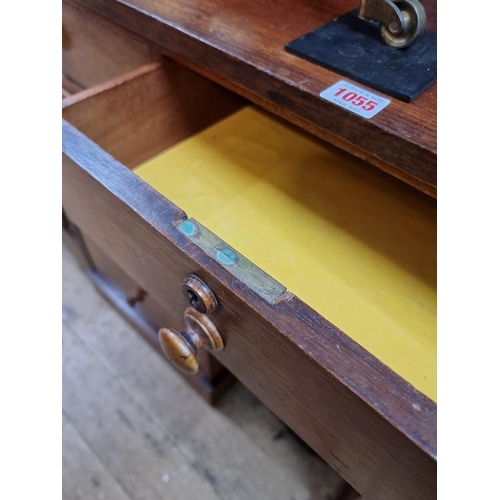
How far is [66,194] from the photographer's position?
0.56 m

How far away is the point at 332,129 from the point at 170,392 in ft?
1.96

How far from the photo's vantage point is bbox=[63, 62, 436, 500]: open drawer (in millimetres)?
323

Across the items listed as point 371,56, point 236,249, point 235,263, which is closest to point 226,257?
point 235,263

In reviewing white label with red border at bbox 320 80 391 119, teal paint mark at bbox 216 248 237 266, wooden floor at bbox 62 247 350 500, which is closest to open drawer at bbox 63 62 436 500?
teal paint mark at bbox 216 248 237 266

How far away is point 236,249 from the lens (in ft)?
1.74

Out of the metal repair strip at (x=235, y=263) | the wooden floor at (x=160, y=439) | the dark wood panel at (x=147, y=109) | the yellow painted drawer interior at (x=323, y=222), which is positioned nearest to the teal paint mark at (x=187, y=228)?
the metal repair strip at (x=235, y=263)

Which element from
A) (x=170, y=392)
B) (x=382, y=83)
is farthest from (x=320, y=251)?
(x=170, y=392)

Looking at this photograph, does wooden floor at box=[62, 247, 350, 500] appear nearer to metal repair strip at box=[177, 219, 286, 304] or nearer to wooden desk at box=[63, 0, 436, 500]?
wooden desk at box=[63, 0, 436, 500]

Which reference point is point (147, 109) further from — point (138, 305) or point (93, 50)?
point (138, 305)

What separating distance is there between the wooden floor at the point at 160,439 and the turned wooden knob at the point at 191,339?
0.39 metres

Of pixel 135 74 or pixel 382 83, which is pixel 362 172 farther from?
pixel 135 74

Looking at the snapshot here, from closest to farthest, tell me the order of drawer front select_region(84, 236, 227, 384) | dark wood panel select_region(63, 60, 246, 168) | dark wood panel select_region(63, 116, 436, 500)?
dark wood panel select_region(63, 116, 436, 500) < dark wood panel select_region(63, 60, 246, 168) < drawer front select_region(84, 236, 227, 384)

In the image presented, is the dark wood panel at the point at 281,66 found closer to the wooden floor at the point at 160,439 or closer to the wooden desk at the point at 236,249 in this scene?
the wooden desk at the point at 236,249

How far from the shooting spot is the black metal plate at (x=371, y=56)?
434 millimetres
